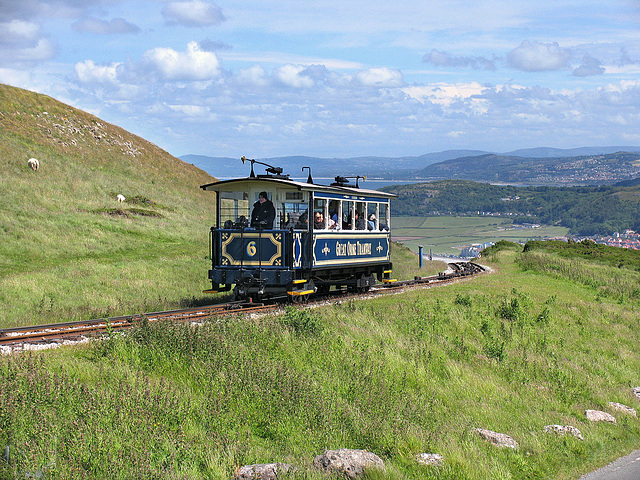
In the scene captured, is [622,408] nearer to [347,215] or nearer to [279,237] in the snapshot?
[279,237]

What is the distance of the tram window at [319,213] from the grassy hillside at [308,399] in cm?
251

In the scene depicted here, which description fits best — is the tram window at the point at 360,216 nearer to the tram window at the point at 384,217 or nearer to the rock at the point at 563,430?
the tram window at the point at 384,217

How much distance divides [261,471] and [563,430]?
603 centimetres

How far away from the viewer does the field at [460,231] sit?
11275 cm

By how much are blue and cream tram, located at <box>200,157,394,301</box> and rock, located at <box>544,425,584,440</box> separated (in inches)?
350

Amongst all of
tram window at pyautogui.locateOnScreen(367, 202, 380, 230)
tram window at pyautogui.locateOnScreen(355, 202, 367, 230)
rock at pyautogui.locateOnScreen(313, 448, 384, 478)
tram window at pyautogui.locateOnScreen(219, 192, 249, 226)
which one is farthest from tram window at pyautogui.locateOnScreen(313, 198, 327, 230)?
rock at pyautogui.locateOnScreen(313, 448, 384, 478)

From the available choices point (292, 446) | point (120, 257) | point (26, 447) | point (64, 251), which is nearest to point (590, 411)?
point (292, 446)

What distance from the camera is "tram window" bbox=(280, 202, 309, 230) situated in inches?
742

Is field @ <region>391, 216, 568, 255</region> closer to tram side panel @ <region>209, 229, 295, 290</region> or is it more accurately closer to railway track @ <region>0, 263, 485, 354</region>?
tram side panel @ <region>209, 229, 295, 290</region>

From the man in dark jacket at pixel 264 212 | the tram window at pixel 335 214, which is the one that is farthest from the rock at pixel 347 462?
the tram window at pixel 335 214

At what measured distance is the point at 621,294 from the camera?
29.4 m

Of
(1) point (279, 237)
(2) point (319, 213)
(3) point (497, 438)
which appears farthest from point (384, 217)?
(3) point (497, 438)

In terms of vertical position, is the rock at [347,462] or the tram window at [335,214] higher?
the tram window at [335,214]

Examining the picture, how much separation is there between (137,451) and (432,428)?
189 inches
